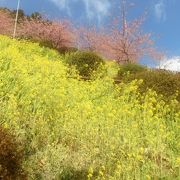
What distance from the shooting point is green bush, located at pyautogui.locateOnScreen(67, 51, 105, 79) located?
67.0ft

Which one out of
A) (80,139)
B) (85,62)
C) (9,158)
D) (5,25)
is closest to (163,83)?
(80,139)

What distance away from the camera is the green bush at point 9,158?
6617 millimetres

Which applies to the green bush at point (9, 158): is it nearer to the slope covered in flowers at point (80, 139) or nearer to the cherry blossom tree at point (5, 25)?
the slope covered in flowers at point (80, 139)

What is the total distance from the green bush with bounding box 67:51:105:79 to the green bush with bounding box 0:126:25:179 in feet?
43.6

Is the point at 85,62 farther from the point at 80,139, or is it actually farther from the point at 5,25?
the point at 5,25

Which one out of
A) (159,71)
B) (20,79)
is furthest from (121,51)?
(20,79)

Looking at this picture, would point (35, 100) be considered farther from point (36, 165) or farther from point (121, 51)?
point (121, 51)

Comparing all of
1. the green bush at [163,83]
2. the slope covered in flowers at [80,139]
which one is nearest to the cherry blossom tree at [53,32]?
the green bush at [163,83]

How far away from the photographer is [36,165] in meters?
7.93

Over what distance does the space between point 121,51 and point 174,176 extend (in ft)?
75.1

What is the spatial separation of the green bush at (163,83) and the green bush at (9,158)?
739 cm

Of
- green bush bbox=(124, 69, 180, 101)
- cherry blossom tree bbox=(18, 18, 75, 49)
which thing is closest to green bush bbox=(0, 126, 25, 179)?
green bush bbox=(124, 69, 180, 101)

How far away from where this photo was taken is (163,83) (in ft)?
46.8

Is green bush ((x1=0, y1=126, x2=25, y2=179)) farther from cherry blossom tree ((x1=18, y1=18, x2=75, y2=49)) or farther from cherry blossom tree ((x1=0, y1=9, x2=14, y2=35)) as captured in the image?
cherry blossom tree ((x1=0, y1=9, x2=14, y2=35))
